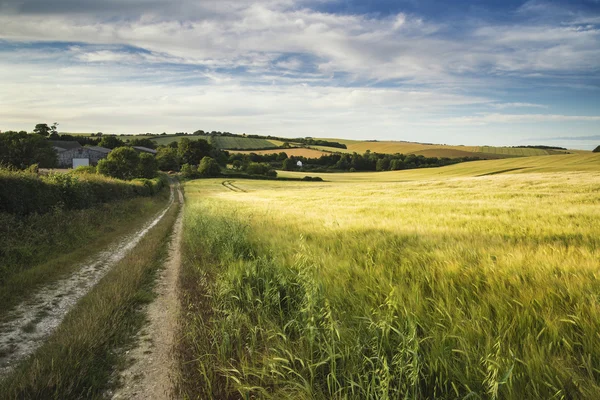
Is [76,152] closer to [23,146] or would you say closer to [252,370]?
[23,146]

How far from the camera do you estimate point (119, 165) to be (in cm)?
5159

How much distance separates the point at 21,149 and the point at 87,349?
2788 inches

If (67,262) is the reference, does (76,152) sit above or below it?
above

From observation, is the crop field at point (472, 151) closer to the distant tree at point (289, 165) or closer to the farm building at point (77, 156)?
the distant tree at point (289, 165)

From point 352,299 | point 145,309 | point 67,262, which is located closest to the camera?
point 352,299

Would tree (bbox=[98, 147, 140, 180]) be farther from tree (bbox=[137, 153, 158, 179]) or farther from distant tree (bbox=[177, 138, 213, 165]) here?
distant tree (bbox=[177, 138, 213, 165])

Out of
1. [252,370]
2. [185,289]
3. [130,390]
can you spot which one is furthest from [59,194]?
[252,370]

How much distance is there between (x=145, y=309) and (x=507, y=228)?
7024 mm

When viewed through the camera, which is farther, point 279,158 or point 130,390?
point 279,158

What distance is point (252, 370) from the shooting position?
2.78m

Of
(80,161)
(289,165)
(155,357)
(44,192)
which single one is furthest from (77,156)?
(155,357)

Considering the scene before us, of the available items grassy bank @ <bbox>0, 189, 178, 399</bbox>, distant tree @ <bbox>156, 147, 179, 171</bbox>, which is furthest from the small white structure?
grassy bank @ <bbox>0, 189, 178, 399</bbox>

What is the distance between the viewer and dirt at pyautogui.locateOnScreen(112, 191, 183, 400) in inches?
117

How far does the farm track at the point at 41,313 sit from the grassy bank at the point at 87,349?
22cm
